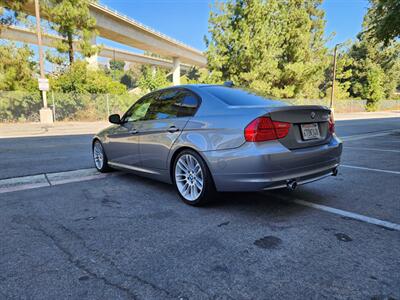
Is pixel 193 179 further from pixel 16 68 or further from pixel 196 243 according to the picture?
pixel 16 68

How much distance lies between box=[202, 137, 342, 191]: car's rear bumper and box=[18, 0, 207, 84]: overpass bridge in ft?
77.3

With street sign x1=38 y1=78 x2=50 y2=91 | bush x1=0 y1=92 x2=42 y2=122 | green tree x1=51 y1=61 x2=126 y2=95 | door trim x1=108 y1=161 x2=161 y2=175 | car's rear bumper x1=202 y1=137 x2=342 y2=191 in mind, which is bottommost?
door trim x1=108 y1=161 x2=161 y2=175

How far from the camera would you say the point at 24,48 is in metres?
20.5

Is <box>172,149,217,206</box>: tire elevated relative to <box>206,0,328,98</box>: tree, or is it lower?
lower

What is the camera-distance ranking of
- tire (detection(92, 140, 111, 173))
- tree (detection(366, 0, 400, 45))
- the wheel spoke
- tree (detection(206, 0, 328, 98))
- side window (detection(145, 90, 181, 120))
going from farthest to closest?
tree (detection(206, 0, 328, 98)) < tree (detection(366, 0, 400, 45)) < tire (detection(92, 140, 111, 173)) < side window (detection(145, 90, 181, 120)) < the wheel spoke

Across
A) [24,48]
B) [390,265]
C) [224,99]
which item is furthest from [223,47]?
[390,265]

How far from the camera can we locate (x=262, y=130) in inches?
123

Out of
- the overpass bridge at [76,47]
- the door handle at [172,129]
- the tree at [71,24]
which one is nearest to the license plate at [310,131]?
the door handle at [172,129]

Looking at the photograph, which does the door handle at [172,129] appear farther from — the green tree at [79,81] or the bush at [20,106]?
the green tree at [79,81]

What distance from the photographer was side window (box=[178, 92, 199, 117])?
3812mm

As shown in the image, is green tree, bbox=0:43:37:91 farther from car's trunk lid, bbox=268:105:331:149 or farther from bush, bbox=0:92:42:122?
car's trunk lid, bbox=268:105:331:149

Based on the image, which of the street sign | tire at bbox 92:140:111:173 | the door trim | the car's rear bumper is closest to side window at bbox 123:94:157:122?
the door trim

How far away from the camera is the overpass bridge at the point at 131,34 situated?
28.6 meters

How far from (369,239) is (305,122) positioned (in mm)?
1368
